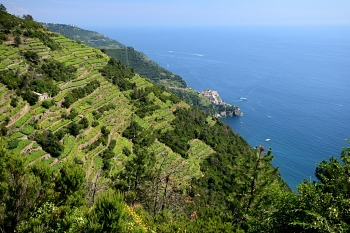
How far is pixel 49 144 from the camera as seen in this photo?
24.3 m

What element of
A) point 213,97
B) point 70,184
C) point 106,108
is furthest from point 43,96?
point 213,97

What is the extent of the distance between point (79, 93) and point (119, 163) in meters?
10.9

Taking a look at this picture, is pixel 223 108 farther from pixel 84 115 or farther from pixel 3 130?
pixel 3 130

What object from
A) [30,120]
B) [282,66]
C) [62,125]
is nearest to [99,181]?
[62,125]

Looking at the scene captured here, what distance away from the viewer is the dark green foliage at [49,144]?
24.1m

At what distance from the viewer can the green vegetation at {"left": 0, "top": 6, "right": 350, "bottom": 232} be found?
10.7 meters

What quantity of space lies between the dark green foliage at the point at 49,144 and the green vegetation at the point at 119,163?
92 mm

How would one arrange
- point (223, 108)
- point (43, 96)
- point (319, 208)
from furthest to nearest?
point (223, 108) < point (43, 96) < point (319, 208)

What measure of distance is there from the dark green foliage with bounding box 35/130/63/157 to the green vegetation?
92 mm

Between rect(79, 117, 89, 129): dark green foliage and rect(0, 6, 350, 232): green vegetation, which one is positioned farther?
rect(79, 117, 89, 129): dark green foliage

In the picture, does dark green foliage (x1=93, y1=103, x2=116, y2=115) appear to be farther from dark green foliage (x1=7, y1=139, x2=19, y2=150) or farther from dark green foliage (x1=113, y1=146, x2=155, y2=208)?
dark green foliage (x1=113, y1=146, x2=155, y2=208)

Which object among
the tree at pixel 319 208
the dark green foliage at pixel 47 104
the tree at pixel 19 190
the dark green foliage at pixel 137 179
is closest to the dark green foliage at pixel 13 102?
the dark green foliage at pixel 47 104

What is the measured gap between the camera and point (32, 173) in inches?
540

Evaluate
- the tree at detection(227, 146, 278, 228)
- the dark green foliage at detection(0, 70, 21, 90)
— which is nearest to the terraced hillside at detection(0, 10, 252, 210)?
the dark green foliage at detection(0, 70, 21, 90)
